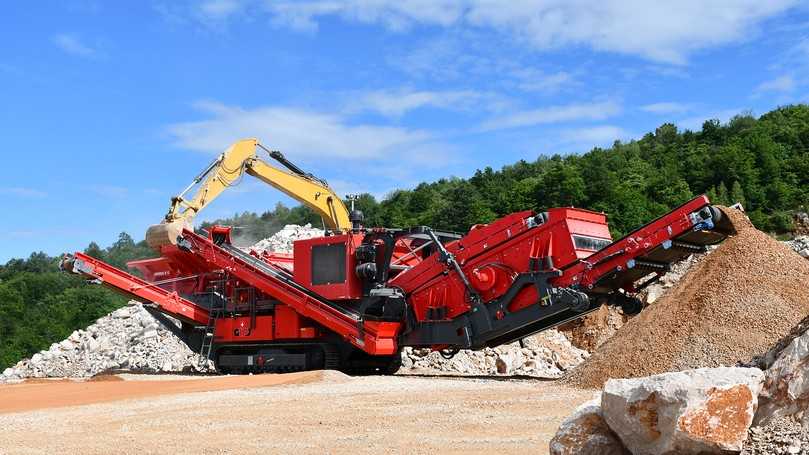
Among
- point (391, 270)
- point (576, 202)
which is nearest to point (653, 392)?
point (391, 270)

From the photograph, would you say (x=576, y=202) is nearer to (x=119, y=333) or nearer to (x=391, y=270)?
(x=119, y=333)

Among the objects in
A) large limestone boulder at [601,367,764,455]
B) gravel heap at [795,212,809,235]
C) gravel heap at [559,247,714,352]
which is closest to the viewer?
large limestone boulder at [601,367,764,455]

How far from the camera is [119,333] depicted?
89.1 feet

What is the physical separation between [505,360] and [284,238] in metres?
17.1

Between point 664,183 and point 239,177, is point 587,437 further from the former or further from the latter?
point 664,183

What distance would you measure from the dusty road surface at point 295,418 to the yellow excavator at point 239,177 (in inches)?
245

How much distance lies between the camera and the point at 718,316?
1141cm

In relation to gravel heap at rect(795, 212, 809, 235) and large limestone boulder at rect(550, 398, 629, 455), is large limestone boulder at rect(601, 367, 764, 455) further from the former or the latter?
gravel heap at rect(795, 212, 809, 235)

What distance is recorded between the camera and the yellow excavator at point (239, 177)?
19.3 m

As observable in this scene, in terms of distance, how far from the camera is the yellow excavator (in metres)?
19.3

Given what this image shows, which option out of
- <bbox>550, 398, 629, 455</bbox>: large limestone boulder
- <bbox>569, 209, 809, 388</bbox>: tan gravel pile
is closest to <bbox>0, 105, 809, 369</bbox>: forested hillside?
<bbox>569, 209, 809, 388</bbox>: tan gravel pile

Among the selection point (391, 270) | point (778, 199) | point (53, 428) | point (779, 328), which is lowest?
point (53, 428)

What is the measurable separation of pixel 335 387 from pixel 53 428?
4523 mm

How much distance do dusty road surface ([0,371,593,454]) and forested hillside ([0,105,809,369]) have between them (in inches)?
660
